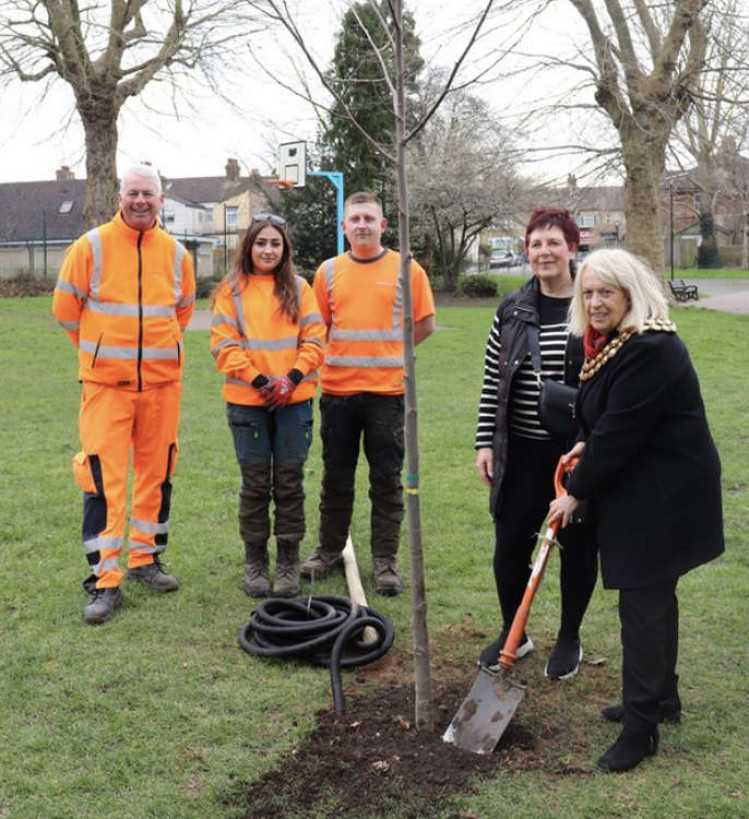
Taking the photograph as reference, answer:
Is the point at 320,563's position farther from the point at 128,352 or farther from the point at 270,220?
the point at 270,220

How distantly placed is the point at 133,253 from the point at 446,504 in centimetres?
316

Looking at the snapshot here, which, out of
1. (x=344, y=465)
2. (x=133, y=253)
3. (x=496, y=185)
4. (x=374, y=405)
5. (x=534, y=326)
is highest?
(x=496, y=185)

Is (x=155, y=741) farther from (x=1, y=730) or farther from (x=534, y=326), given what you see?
(x=534, y=326)

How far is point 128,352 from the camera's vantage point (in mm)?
4992

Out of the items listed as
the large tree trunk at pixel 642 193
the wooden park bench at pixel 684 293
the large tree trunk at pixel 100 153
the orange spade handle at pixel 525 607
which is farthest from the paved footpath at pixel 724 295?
the orange spade handle at pixel 525 607

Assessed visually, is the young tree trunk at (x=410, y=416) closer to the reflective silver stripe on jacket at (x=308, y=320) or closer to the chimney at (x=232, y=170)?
the reflective silver stripe on jacket at (x=308, y=320)

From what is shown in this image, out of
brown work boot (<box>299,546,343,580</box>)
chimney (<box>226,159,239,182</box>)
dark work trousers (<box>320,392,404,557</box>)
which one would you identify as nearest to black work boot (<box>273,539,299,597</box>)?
brown work boot (<box>299,546,343,580</box>)

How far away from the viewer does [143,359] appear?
5.02 metres

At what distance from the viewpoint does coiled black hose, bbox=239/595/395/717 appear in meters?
4.35

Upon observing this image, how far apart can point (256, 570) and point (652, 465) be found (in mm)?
2647

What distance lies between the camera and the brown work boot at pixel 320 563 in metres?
5.57

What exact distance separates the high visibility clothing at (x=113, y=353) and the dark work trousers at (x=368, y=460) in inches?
37.1

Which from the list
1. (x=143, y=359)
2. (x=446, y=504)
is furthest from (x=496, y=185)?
(x=143, y=359)

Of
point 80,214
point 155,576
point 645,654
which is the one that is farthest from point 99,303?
point 80,214
